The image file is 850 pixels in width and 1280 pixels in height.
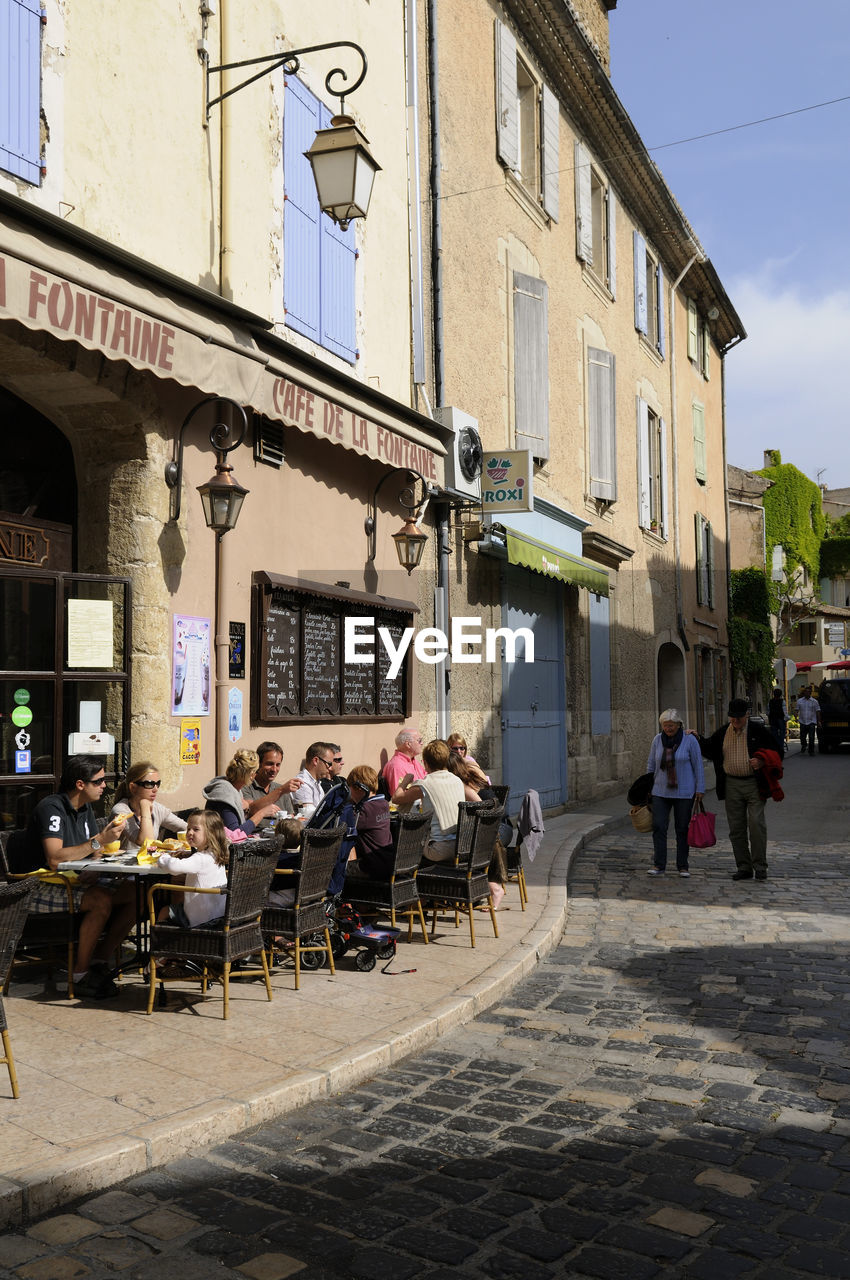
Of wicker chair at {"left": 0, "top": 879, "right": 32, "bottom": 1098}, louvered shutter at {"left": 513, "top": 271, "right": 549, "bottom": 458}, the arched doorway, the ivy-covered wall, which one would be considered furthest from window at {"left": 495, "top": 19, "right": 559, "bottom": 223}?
the ivy-covered wall

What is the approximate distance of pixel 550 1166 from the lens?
3756 mm

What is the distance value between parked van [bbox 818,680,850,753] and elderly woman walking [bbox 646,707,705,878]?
69.9 ft

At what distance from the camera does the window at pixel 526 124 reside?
13500mm

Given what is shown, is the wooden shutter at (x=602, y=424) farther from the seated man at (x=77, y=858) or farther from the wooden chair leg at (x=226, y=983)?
the wooden chair leg at (x=226, y=983)

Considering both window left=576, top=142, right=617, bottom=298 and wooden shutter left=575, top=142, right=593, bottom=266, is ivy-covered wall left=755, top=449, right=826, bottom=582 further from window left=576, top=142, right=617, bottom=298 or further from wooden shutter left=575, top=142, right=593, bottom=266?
wooden shutter left=575, top=142, right=593, bottom=266

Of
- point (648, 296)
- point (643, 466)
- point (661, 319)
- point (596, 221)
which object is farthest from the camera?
point (661, 319)

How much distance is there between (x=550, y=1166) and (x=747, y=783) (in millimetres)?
7024

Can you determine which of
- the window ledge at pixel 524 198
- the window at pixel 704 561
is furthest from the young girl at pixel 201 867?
the window at pixel 704 561

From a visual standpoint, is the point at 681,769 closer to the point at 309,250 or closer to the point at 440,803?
the point at 440,803

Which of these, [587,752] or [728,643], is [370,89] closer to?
[587,752]

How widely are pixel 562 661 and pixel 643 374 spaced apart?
725cm

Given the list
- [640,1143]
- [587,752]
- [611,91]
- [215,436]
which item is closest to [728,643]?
[587,752]

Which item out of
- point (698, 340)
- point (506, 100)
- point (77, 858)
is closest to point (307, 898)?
point (77, 858)

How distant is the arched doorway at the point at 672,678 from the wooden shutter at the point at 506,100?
11.4 meters
